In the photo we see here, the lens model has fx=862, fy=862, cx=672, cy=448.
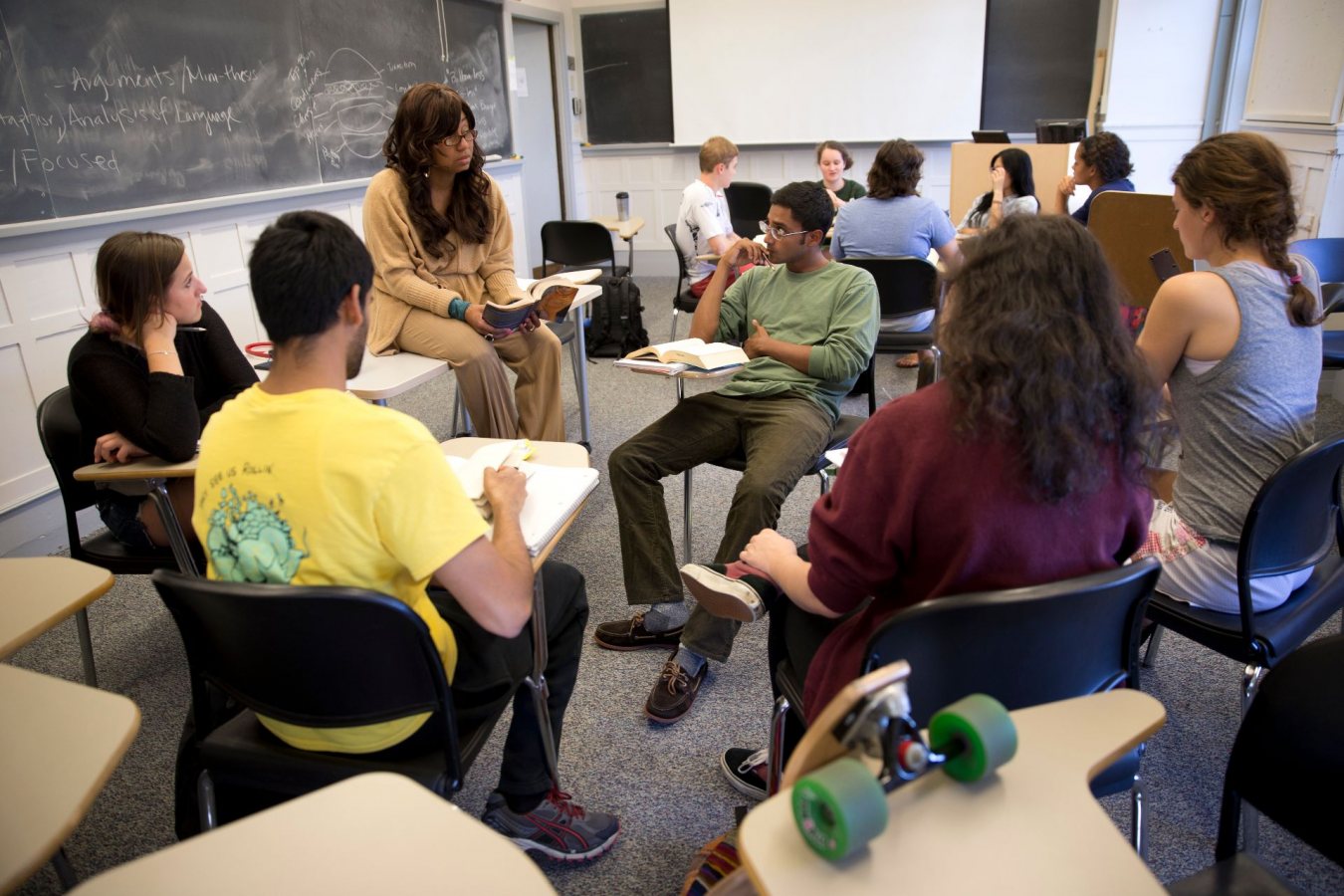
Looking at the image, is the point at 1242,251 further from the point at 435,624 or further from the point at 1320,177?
the point at 1320,177

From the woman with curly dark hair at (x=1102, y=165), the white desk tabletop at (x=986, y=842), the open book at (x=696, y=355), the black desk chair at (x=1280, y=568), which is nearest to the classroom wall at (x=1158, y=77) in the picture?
the woman with curly dark hair at (x=1102, y=165)

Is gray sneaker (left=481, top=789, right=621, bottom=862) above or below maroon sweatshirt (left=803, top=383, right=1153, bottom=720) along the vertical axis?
below

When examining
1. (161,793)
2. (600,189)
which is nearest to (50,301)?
(161,793)

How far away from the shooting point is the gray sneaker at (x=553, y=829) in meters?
1.61

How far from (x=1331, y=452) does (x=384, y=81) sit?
470 cm

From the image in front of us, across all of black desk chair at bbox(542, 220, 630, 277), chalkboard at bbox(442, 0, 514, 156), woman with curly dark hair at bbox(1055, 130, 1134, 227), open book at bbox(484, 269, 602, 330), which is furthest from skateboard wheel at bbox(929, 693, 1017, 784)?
chalkboard at bbox(442, 0, 514, 156)

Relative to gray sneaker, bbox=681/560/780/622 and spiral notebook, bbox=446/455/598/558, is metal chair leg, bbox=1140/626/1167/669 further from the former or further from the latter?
spiral notebook, bbox=446/455/598/558

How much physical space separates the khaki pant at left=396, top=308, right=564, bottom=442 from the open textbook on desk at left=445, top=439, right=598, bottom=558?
1188mm

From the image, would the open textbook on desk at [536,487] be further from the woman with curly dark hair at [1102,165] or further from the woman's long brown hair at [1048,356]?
the woman with curly dark hair at [1102,165]

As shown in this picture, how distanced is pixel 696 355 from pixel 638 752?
101 cm

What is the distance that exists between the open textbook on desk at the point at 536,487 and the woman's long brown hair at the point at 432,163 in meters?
1.43

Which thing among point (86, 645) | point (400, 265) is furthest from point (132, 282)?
point (400, 265)

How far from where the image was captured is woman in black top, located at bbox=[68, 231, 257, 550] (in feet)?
6.27

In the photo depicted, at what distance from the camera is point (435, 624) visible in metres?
1.27
